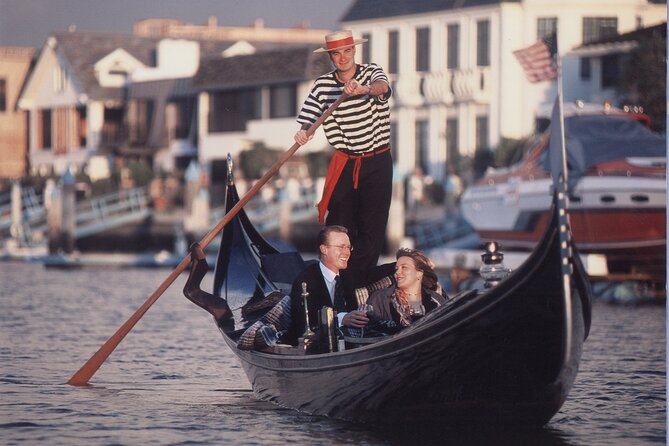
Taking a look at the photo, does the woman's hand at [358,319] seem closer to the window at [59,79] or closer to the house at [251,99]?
the house at [251,99]

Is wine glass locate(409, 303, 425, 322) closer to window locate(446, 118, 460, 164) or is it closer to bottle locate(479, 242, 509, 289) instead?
bottle locate(479, 242, 509, 289)

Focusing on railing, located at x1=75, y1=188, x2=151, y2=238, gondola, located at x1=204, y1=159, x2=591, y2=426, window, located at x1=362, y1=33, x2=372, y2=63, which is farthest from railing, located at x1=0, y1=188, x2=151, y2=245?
gondola, located at x1=204, y1=159, x2=591, y2=426

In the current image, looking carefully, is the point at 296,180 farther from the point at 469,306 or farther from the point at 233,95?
the point at 469,306

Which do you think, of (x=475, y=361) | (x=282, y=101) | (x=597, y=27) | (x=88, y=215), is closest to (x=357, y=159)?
(x=475, y=361)

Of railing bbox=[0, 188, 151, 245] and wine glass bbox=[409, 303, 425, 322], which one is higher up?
railing bbox=[0, 188, 151, 245]

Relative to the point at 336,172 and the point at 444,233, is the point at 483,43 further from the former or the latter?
the point at 336,172

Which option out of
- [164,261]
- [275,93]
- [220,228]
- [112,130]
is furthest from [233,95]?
[220,228]

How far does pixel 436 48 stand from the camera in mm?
21734

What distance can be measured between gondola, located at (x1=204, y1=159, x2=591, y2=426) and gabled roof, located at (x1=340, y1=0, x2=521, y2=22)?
15.9 m

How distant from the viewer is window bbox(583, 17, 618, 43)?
20.2 metres

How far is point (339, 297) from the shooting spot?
18.8ft

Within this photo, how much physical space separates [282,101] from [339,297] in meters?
20.4

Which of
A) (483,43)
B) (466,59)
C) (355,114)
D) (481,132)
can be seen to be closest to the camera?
(355,114)

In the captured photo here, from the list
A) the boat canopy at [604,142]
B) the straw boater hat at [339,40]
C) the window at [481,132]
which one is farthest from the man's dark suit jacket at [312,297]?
the window at [481,132]
